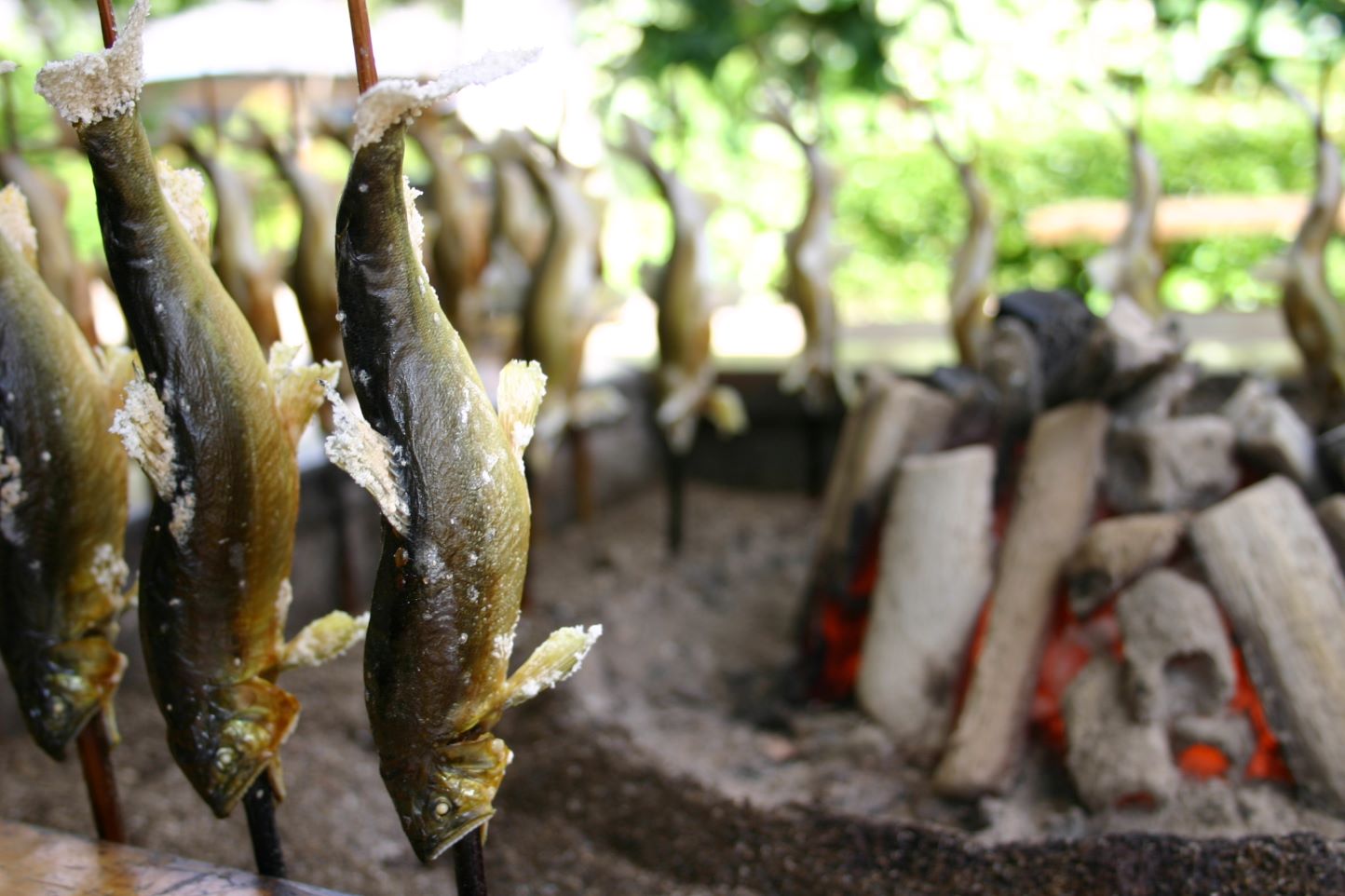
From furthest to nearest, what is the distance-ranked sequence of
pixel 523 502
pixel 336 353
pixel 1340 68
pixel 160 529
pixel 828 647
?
pixel 1340 68, pixel 336 353, pixel 828 647, pixel 160 529, pixel 523 502

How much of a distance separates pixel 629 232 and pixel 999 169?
3366mm

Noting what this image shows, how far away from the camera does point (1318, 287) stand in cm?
364

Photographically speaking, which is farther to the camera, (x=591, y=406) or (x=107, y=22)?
(x=591, y=406)

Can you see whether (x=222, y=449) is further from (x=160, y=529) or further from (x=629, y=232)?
(x=629, y=232)

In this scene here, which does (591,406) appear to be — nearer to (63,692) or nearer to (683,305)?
(683,305)

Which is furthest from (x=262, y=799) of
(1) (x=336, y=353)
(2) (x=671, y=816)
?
(1) (x=336, y=353)

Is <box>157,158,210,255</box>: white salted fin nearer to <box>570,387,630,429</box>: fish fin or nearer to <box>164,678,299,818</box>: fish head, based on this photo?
<box>164,678,299,818</box>: fish head

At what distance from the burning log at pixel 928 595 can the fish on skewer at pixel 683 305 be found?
1.33 metres

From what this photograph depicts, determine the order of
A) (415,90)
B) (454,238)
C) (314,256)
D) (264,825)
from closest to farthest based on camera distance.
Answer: (415,90) < (264,825) < (314,256) < (454,238)

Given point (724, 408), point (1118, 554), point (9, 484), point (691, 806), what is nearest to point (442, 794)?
point (9, 484)

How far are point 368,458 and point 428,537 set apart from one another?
4.8 inches

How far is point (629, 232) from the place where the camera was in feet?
34.6

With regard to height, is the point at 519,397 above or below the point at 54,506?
above

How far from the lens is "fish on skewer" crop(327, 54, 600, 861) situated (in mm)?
1372
